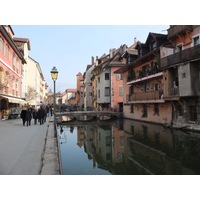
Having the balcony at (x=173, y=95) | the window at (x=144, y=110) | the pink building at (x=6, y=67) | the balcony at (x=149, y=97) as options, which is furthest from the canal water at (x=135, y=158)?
the window at (x=144, y=110)

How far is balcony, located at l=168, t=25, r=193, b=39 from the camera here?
54.2ft

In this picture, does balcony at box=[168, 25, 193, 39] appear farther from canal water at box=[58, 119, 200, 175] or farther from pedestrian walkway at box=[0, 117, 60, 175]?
pedestrian walkway at box=[0, 117, 60, 175]

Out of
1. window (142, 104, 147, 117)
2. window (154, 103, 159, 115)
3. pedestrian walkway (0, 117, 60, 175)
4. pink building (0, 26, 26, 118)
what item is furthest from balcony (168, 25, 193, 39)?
pink building (0, 26, 26, 118)

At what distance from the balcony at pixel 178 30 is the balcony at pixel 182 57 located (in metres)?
2.22

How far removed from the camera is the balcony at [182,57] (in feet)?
48.1

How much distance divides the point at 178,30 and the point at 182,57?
3105mm

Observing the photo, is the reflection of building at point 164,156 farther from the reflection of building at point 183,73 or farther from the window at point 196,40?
the window at point 196,40

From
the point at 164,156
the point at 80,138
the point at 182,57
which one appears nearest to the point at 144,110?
the point at 182,57

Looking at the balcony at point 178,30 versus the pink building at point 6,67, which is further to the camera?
the pink building at point 6,67

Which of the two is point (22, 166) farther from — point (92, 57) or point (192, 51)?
point (92, 57)

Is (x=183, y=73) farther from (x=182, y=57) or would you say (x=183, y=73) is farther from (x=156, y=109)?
(x=156, y=109)

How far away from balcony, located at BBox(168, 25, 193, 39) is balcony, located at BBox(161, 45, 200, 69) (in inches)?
87.3

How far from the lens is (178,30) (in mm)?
17484

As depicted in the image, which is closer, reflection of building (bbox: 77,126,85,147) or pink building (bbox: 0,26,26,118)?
reflection of building (bbox: 77,126,85,147)
